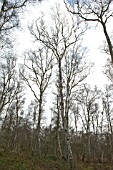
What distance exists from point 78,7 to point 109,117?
24.2 metres

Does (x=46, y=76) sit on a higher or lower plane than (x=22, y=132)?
higher

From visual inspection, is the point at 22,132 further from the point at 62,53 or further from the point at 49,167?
the point at 62,53

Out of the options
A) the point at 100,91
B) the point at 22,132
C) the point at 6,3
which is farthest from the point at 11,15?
the point at 22,132

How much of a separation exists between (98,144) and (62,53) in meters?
34.3

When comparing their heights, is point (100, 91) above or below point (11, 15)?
above

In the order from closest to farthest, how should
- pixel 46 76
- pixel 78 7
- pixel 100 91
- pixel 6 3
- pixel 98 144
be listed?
pixel 6 3, pixel 78 7, pixel 46 76, pixel 100 91, pixel 98 144

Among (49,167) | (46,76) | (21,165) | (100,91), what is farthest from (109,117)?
(21,165)

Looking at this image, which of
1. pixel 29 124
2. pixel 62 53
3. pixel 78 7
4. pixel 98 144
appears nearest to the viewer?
pixel 78 7

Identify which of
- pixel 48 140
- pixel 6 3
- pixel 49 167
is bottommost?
pixel 49 167

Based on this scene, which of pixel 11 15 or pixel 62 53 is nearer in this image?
pixel 11 15

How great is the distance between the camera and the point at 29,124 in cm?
4131

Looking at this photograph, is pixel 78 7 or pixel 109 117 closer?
pixel 78 7

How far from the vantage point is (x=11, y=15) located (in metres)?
10.9

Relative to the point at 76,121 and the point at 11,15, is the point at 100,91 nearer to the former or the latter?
the point at 76,121
